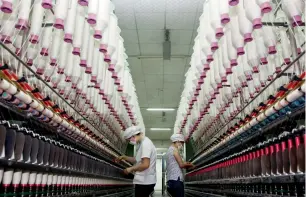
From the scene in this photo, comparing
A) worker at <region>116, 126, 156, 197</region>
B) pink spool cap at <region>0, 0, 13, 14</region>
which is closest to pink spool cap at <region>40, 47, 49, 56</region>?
pink spool cap at <region>0, 0, 13, 14</region>

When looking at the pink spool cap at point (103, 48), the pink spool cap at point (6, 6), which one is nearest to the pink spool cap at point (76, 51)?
the pink spool cap at point (103, 48)

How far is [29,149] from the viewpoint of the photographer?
243cm

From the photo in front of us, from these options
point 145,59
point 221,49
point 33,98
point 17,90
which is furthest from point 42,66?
point 145,59

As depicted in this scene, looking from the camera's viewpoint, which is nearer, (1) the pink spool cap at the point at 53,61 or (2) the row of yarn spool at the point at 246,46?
(2) the row of yarn spool at the point at 246,46

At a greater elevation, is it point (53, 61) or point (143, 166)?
point (53, 61)

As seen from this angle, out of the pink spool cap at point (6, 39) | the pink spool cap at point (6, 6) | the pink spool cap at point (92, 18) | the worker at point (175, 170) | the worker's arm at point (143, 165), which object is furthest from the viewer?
the worker at point (175, 170)

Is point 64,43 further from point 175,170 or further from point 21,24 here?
point 175,170

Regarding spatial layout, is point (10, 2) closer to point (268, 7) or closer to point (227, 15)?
point (227, 15)

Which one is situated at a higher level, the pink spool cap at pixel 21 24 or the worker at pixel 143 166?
the pink spool cap at pixel 21 24

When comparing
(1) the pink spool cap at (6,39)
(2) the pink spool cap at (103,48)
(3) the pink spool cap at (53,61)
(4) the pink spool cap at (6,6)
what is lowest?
(1) the pink spool cap at (6,39)

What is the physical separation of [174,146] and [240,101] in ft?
4.61

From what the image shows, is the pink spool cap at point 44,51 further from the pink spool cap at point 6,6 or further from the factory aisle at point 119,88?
the pink spool cap at point 6,6

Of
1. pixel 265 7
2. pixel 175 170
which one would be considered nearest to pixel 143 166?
pixel 175 170

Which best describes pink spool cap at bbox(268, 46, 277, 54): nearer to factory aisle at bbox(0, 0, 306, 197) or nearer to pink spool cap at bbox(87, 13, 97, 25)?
factory aisle at bbox(0, 0, 306, 197)
